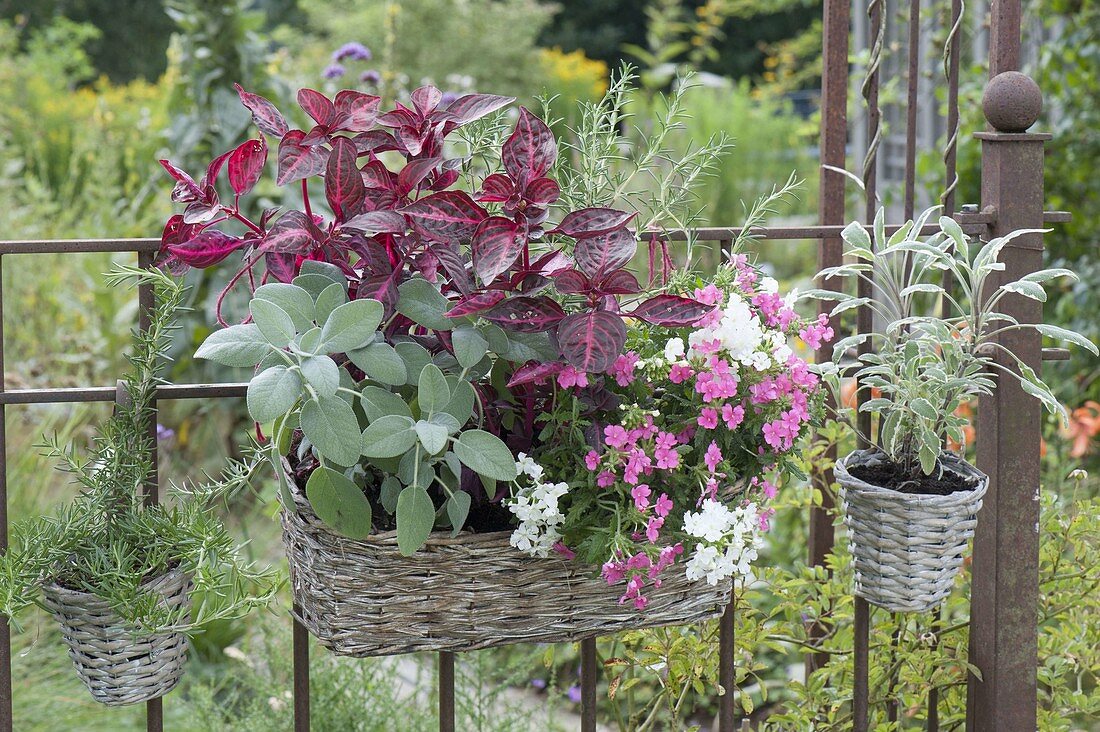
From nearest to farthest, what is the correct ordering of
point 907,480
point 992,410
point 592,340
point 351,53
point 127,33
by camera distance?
point 592,340 → point 907,480 → point 992,410 → point 351,53 → point 127,33

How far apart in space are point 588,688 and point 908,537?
478 millimetres

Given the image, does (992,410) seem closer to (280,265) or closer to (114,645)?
(280,265)

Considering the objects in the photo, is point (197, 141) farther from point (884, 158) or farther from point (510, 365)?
point (884, 158)

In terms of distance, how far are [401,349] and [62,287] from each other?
337cm

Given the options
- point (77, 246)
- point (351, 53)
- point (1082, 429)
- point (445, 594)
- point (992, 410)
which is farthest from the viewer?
point (351, 53)

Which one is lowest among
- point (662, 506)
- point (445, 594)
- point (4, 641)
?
point (4, 641)

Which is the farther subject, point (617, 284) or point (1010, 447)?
point (1010, 447)

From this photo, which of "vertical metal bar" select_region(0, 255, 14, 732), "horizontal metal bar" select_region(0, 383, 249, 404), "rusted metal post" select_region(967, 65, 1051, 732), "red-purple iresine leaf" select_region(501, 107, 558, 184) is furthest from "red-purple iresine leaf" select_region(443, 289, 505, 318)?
"rusted metal post" select_region(967, 65, 1051, 732)

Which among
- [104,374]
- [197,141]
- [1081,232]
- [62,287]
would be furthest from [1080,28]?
[62,287]

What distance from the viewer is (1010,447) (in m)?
1.52

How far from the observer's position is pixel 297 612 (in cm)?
132

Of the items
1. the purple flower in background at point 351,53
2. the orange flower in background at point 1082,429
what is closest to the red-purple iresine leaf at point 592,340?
the orange flower in background at point 1082,429

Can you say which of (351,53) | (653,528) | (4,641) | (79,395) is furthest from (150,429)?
(351,53)

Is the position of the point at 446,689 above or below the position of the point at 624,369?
below
